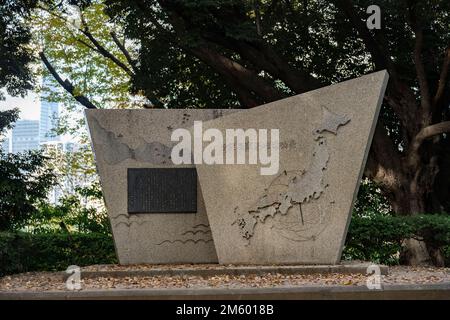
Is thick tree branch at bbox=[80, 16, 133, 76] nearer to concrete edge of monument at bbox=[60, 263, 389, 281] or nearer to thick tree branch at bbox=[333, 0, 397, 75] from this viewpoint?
thick tree branch at bbox=[333, 0, 397, 75]

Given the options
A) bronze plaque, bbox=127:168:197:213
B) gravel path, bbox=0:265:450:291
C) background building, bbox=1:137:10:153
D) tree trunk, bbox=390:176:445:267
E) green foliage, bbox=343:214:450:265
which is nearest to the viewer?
gravel path, bbox=0:265:450:291

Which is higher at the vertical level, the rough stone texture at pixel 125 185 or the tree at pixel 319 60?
the tree at pixel 319 60

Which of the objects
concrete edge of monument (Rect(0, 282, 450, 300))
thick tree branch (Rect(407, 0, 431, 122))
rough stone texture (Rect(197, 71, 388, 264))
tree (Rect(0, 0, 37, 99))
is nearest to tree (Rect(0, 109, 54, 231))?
tree (Rect(0, 0, 37, 99))

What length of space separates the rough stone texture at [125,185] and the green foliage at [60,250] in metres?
1.68

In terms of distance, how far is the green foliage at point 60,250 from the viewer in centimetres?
1217

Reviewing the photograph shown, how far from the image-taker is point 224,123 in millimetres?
10430

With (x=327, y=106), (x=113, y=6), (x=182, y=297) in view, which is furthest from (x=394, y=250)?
(x=113, y=6)

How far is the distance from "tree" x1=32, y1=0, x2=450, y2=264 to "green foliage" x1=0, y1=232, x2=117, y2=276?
5.44m

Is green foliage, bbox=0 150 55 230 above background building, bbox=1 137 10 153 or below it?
below

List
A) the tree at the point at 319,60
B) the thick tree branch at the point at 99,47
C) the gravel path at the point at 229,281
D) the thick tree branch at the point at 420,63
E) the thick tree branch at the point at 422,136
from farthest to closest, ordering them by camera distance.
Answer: the thick tree branch at the point at 99,47 → the tree at the point at 319,60 → the thick tree branch at the point at 420,63 → the thick tree branch at the point at 422,136 → the gravel path at the point at 229,281

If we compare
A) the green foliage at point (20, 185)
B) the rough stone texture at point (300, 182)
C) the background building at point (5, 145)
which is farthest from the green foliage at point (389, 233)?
the background building at point (5, 145)

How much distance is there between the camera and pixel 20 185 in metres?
14.9

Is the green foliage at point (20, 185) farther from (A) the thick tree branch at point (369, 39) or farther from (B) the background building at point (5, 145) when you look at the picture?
(A) the thick tree branch at point (369, 39)

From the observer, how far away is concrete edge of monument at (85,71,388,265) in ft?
31.7
